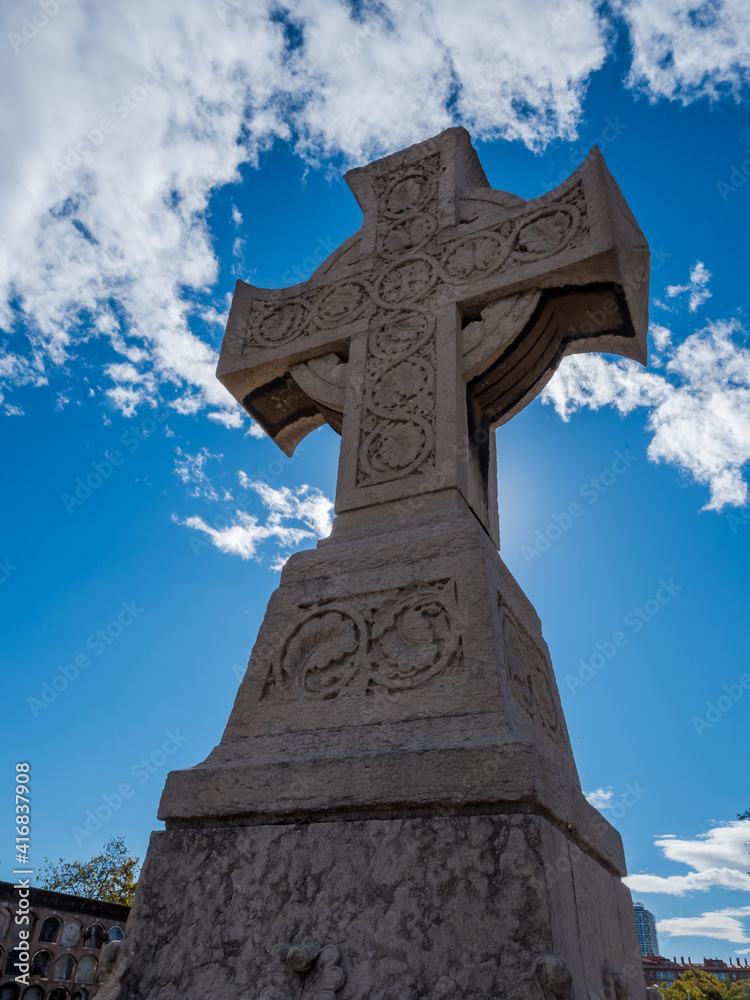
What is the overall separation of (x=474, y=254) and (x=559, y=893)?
293cm

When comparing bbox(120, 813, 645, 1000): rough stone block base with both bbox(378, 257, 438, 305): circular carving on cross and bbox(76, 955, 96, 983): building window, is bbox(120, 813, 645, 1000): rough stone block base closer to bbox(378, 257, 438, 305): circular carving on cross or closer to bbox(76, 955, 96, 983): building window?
bbox(76, 955, 96, 983): building window

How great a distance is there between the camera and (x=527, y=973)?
151 cm

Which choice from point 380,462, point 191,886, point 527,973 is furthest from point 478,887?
point 380,462

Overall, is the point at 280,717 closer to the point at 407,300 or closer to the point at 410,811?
the point at 410,811

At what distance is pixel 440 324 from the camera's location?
11.0 ft

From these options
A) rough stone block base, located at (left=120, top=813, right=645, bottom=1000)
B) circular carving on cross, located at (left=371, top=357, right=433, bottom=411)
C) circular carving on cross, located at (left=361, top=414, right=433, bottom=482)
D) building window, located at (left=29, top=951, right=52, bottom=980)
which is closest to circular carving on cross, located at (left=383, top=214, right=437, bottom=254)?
circular carving on cross, located at (left=371, top=357, right=433, bottom=411)

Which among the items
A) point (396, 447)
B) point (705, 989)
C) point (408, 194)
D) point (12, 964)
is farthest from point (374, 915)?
point (705, 989)

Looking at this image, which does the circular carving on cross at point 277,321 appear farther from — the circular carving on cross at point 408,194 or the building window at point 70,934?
the building window at point 70,934

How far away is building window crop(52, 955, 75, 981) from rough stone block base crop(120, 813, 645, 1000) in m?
2.04

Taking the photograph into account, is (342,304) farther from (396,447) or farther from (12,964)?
(12,964)

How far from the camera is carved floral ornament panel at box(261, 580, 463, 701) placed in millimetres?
2234

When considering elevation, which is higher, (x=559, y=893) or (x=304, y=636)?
(x=304, y=636)

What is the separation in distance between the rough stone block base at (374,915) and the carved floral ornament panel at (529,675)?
0.53 m

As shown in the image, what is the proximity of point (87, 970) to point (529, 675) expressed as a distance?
3009 millimetres
